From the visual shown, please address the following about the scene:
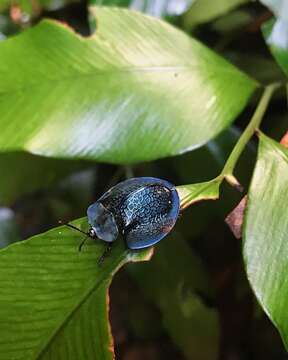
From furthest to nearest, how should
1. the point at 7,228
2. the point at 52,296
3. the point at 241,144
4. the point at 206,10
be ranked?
the point at 7,228
the point at 206,10
the point at 241,144
the point at 52,296

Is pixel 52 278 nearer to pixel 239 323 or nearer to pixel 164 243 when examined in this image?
pixel 164 243

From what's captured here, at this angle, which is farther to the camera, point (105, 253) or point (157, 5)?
point (157, 5)

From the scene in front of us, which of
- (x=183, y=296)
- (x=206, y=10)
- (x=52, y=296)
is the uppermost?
(x=206, y=10)

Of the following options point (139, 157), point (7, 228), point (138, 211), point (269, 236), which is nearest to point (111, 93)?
point (139, 157)

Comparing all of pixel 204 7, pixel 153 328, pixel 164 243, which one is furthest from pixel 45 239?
pixel 153 328

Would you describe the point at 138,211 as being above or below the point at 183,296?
above

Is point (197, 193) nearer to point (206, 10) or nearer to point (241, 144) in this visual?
point (241, 144)

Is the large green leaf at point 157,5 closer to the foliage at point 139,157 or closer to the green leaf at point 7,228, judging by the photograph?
the foliage at point 139,157

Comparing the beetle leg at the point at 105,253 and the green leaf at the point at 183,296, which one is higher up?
the beetle leg at the point at 105,253

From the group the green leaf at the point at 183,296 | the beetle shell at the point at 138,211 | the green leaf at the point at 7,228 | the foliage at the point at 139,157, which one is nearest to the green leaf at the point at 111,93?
the foliage at the point at 139,157
